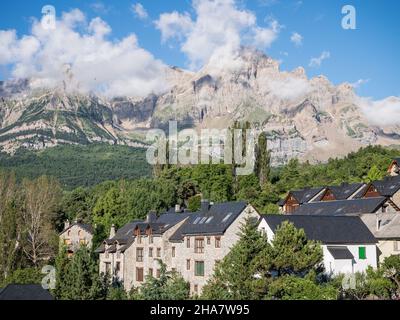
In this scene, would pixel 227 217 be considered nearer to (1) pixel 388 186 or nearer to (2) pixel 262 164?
(1) pixel 388 186

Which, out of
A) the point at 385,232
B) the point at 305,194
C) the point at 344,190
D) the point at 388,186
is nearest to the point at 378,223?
the point at 385,232

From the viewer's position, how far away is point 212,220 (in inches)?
1880

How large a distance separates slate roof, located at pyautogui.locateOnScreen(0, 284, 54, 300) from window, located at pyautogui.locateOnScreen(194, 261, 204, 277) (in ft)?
45.9

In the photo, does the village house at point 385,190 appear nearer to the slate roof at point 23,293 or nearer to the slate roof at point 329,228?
the slate roof at point 329,228

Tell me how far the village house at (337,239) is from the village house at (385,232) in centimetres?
94

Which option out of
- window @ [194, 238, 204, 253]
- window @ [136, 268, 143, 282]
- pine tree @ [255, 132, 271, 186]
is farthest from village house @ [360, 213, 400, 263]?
pine tree @ [255, 132, 271, 186]

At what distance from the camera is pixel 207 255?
4600 centimetres

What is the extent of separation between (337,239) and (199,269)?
11.4 m

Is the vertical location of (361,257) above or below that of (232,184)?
below

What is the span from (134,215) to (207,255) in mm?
29841

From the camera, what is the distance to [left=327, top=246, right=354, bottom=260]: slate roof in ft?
139
